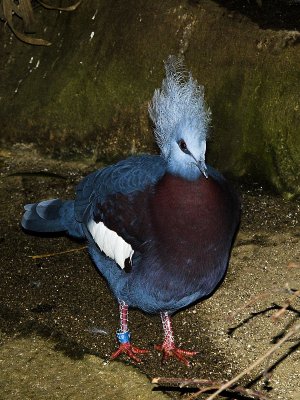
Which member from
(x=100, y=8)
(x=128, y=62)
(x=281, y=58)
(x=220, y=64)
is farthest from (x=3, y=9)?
(x=281, y=58)

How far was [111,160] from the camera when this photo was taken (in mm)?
5277

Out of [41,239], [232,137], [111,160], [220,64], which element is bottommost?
[41,239]

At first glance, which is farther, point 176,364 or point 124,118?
point 124,118

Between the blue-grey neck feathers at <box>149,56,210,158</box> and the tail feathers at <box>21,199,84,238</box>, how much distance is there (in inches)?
27.7

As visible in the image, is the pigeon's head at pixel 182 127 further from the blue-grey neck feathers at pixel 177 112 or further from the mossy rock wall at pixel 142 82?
the mossy rock wall at pixel 142 82

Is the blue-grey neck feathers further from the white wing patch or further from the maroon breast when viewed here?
the white wing patch

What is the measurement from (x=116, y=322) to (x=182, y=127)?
122 cm

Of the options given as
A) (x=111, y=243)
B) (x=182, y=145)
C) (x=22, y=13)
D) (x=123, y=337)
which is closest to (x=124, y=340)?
(x=123, y=337)

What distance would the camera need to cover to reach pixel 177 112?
3.36 m

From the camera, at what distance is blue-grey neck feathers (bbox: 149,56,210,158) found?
327 centimetres

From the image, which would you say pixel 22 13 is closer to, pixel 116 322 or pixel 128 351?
pixel 116 322

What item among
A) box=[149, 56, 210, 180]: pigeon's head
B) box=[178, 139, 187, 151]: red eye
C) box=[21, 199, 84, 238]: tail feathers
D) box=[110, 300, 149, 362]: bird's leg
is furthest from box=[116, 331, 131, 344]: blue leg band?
box=[178, 139, 187, 151]: red eye

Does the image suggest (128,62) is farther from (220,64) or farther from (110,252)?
(110,252)

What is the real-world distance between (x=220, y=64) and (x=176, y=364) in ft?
6.58
